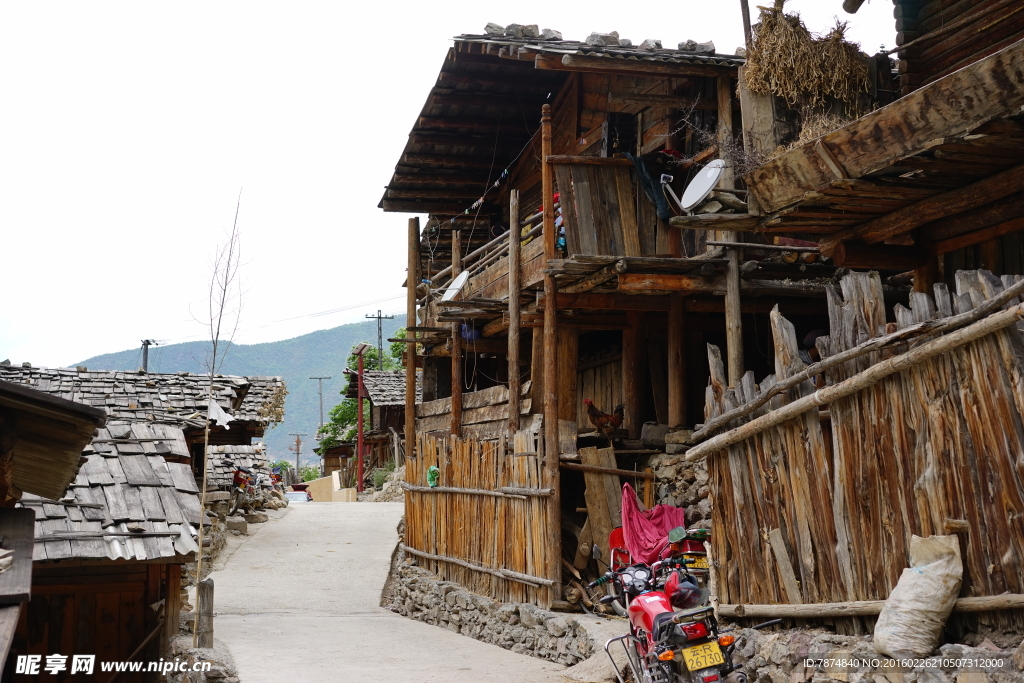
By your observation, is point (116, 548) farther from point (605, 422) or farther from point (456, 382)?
point (456, 382)

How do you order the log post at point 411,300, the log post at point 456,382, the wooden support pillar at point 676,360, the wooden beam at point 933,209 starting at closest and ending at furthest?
the wooden beam at point 933,209
the wooden support pillar at point 676,360
the log post at point 456,382
the log post at point 411,300

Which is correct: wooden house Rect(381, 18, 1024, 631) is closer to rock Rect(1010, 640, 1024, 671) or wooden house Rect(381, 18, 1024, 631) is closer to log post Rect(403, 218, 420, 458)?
log post Rect(403, 218, 420, 458)

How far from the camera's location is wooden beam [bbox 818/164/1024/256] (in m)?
6.62

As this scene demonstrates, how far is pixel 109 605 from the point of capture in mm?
8703

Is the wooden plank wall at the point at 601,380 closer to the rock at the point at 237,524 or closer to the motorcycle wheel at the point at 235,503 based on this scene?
the rock at the point at 237,524

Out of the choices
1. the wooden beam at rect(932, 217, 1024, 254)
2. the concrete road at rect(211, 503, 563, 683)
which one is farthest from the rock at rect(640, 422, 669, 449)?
the wooden beam at rect(932, 217, 1024, 254)

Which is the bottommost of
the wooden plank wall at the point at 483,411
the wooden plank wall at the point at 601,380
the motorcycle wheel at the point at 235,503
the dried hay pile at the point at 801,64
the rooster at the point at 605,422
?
the motorcycle wheel at the point at 235,503

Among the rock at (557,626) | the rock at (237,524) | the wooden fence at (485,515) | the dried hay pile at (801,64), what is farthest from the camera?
the rock at (237,524)

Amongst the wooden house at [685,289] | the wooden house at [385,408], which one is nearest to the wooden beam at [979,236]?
the wooden house at [685,289]

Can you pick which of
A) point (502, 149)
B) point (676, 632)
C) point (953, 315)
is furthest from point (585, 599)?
point (502, 149)

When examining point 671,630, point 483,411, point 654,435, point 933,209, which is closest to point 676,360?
point 654,435

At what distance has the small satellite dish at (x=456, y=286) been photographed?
558 inches

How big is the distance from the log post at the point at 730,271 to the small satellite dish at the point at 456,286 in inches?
186

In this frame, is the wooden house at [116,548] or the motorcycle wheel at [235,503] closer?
the wooden house at [116,548]
